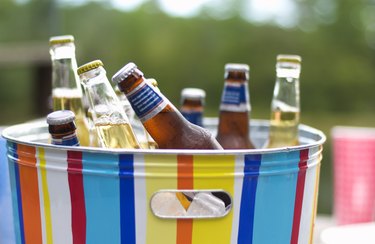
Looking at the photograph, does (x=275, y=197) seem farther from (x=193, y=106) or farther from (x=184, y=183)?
(x=193, y=106)

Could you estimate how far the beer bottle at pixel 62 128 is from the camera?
0.68 m

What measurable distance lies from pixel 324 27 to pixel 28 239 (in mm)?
5876

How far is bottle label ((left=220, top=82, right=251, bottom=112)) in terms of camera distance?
86 centimetres

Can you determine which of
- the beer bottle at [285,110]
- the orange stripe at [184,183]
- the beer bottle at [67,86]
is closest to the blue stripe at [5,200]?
the beer bottle at [67,86]

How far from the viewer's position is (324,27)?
612 centimetres

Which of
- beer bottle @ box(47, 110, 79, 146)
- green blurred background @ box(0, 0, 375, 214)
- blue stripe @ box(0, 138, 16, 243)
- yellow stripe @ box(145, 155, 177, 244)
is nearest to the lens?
yellow stripe @ box(145, 155, 177, 244)

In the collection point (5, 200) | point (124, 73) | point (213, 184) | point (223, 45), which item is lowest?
point (223, 45)

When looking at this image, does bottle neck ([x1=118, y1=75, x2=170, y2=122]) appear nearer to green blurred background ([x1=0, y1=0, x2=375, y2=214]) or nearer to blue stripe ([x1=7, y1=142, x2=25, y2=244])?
blue stripe ([x1=7, y1=142, x2=25, y2=244])

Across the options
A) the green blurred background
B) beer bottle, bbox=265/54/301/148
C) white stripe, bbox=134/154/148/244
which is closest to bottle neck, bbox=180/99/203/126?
beer bottle, bbox=265/54/301/148

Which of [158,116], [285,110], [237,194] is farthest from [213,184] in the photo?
[285,110]

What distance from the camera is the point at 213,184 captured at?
59 centimetres

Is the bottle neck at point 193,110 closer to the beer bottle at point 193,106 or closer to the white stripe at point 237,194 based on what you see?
the beer bottle at point 193,106

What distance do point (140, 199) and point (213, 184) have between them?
0.08m

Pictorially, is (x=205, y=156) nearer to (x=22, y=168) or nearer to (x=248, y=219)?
(x=248, y=219)
